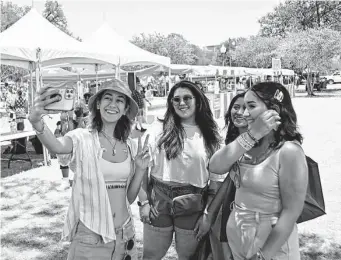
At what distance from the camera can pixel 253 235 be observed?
190 cm

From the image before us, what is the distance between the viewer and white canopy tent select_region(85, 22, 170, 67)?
11.1 metres

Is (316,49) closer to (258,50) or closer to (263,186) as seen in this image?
(258,50)

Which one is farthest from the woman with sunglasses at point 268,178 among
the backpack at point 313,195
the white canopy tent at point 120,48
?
the white canopy tent at point 120,48

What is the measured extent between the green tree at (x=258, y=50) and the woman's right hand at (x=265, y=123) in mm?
45736

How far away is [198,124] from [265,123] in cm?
105

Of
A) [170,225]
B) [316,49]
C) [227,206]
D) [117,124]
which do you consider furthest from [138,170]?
[316,49]

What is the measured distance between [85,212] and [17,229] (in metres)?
3.09

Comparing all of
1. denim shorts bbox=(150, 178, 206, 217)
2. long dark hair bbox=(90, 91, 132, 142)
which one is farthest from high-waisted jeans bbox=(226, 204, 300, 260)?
long dark hair bbox=(90, 91, 132, 142)

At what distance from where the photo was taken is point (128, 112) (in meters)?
2.61

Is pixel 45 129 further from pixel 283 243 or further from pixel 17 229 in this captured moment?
pixel 17 229

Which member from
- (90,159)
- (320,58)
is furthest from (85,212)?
(320,58)

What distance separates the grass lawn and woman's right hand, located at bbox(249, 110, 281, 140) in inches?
101

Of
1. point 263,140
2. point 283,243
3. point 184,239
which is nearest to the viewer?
point 283,243

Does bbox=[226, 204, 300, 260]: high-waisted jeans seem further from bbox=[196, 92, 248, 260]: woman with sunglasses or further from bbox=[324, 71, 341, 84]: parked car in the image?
bbox=[324, 71, 341, 84]: parked car
